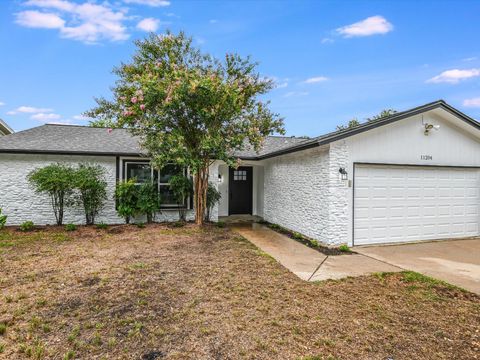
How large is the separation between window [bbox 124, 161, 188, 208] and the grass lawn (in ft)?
15.0

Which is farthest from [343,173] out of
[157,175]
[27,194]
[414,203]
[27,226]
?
[27,194]

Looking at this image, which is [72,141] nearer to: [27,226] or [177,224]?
[27,226]

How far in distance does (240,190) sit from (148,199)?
4455 millimetres

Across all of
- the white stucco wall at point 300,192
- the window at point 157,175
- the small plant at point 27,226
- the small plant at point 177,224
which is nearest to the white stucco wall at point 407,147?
the white stucco wall at point 300,192

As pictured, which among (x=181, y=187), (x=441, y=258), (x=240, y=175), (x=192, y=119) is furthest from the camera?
(x=240, y=175)

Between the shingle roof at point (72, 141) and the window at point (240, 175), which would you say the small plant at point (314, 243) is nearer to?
the shingle roof at point (72, 141)

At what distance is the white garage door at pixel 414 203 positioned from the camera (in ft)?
25.1

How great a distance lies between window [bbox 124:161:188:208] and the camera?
10.4 metres

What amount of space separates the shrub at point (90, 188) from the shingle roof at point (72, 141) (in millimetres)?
644

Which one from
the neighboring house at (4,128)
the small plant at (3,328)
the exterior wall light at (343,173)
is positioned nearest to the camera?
the small plant at (3,328)

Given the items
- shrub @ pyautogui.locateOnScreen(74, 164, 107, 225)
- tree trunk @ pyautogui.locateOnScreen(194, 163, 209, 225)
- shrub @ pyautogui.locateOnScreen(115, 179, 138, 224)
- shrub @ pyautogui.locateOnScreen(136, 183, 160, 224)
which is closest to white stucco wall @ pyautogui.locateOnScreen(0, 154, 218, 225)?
shrub @ pyautogui.locateOnScreen(74, 164, 107, 225)

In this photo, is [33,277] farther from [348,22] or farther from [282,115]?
[348,22]

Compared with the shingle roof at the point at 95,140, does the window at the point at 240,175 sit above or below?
below

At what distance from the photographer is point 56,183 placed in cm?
880
